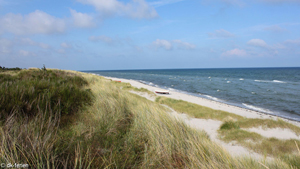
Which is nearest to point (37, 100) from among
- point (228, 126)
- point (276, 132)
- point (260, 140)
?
point (260, 140)

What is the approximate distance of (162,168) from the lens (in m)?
2.63

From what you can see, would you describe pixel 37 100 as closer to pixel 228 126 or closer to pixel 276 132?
pixel 228 126

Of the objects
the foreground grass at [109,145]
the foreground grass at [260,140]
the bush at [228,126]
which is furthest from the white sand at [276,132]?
the foreground grass at [109,145]

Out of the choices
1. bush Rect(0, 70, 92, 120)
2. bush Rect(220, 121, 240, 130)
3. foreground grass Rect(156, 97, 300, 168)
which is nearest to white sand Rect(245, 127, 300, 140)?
foreground grass Rect(156, 97, 300, 168)

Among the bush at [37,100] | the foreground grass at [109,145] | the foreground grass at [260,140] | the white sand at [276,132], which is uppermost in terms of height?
the bush at [37,100]

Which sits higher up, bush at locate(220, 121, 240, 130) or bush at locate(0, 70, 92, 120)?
bush at locate(0, 70, 92, 120)

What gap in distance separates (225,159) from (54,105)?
433 cm

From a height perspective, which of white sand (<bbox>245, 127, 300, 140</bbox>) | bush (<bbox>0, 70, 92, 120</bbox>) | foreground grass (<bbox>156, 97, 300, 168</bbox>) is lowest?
white sand (<bbox>245, 127, 300, 140</bbox>)

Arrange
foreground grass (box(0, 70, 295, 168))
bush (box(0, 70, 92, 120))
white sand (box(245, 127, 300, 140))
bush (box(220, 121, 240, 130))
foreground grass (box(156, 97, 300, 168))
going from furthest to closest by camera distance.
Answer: bush (box(220, 121, 240, 130)), white sand (box(245, 127, 300, 140)), foreground grass (box(156, 97, 300, 168)), bush (box(0, 70, 92, 120)), foreground grass (box(0, 70, 295, 168))

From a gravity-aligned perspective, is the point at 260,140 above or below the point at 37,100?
below

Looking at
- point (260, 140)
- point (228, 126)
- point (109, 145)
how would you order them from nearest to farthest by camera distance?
point (109, 145) < point (260, 140) < point (228, 126)

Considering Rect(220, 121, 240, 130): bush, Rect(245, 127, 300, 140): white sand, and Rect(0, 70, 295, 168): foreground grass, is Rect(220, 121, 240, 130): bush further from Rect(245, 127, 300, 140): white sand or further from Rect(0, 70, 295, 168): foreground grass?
Rect(0, 70, 295, 168): foreground grass

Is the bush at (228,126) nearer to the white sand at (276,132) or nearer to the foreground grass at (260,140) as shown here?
the foreground grass at (260,140)

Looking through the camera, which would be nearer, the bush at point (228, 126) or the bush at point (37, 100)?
the bush at point (37, 100)
